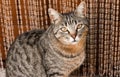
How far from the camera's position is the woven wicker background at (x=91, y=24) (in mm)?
2467

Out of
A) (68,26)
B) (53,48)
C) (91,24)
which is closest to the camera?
(68,26)

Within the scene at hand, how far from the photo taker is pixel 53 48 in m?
2.24

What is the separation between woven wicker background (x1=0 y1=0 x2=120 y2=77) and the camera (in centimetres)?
247

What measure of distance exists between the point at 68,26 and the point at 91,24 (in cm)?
44

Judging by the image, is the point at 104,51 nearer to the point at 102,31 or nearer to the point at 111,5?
the point at 102,31

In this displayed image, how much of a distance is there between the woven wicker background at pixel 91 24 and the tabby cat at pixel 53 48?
0.90 feet

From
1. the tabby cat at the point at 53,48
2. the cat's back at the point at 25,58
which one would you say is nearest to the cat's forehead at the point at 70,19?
the tabby cat at the point at 53,48

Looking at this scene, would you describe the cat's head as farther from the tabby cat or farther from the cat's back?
the cat's back

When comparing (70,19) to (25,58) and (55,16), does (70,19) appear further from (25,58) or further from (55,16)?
(25,58)

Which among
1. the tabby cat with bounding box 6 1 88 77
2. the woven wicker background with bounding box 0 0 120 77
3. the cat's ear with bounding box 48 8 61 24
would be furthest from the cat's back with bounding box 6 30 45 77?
the woven wicker background with bounding box 0 0 120 77

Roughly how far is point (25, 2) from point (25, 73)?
0.67 metres

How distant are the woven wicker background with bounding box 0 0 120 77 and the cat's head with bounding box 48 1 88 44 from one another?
33 cm

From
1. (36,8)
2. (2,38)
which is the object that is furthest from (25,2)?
(2,38)

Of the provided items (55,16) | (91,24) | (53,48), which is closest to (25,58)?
(53,48)
